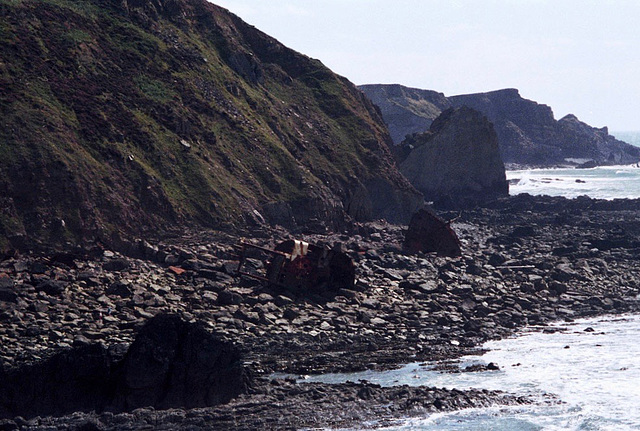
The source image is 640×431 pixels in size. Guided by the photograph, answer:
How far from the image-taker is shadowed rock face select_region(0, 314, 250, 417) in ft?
65.2

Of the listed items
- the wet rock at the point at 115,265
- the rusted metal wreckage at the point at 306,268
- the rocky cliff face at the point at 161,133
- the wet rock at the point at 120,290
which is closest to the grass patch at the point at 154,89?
the rocky cliff face at the point at 161,133

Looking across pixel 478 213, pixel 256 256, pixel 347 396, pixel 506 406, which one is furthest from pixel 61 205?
pixel 478 213

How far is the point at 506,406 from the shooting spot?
21594 mm

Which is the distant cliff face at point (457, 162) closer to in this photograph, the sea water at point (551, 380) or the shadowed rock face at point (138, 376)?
the sea water at point (551, 380)

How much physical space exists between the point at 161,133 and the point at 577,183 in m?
87.3

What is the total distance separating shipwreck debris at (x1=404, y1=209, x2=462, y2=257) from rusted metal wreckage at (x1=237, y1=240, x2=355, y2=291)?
13.0 meters

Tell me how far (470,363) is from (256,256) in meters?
14.2

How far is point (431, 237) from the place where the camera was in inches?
1820

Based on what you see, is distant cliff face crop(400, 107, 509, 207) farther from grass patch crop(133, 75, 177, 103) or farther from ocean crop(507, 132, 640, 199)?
grass patch crop(133, 75, 177, 103)

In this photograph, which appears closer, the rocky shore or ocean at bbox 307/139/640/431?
the rocky shore

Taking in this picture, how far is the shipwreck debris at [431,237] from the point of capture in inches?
1805

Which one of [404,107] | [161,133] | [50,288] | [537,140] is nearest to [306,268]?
[50,288]

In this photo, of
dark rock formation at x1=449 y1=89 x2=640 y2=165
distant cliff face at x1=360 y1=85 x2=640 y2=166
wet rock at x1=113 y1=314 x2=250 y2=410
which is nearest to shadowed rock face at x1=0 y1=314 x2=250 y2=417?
wet rock at x1=113 y1=314 x2=250 y2=410

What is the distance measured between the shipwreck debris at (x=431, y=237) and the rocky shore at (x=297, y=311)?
1.18 m
